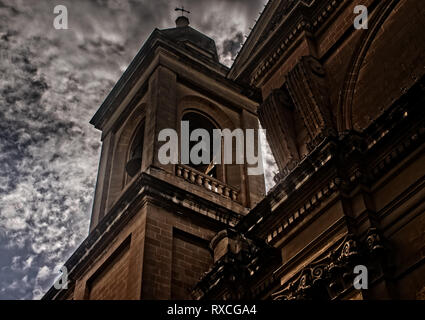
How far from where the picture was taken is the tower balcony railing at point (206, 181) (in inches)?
691

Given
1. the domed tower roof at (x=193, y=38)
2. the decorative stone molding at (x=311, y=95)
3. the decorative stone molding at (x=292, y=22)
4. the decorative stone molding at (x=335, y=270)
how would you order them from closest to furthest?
the decorative stone molding at (x=335, y=270) < the decorative stone molding at (x=311, y=95) < the decorative stone molding at (x=292, y=22) < the domed tower roof at (x=193, y=38)

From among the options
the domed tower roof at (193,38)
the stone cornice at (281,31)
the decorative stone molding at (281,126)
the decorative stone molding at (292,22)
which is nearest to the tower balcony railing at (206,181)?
the stone cornice at (281,31)

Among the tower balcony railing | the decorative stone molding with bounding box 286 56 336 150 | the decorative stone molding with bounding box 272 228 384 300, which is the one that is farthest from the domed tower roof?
the decorative stone molding with bounding box 272 228 384 300

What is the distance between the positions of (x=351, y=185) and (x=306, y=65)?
11.9ft

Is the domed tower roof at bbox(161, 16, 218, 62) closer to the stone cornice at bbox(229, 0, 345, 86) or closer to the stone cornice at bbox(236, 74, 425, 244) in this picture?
the stone cornice at bbox(229, 0, 345, 86)

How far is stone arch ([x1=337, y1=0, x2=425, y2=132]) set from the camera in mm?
10328

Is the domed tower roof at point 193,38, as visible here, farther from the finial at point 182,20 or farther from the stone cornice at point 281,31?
the stone cornice at point 281,31

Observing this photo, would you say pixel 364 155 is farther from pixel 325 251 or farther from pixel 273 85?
pixel 273 85

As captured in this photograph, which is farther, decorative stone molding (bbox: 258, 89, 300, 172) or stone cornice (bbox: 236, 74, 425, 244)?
decorative stone molding (bbox: 258, 89, 300, 172)

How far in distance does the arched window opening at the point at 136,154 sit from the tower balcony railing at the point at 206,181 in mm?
3102

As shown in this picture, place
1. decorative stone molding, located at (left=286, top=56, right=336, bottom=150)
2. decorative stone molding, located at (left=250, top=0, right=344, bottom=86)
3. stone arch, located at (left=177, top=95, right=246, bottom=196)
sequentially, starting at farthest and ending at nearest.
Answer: stone arch, located at (left=177, top=95, right=246, bottom=196) → decorative stone molding, located at (left=250, top=0, right=344, bottom=86) → decorative stone molding, located at (left=286, top=56, right=336, bottom=150)

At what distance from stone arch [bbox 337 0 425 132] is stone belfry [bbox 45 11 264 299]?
19.4ft

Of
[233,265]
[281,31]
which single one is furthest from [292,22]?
[233,265]

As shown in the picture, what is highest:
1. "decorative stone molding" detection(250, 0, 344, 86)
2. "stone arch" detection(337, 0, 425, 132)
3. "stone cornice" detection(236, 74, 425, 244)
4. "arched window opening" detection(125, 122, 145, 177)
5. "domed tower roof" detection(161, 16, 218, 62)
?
"domed tower roof" detection(161, 16, 218, 62)
